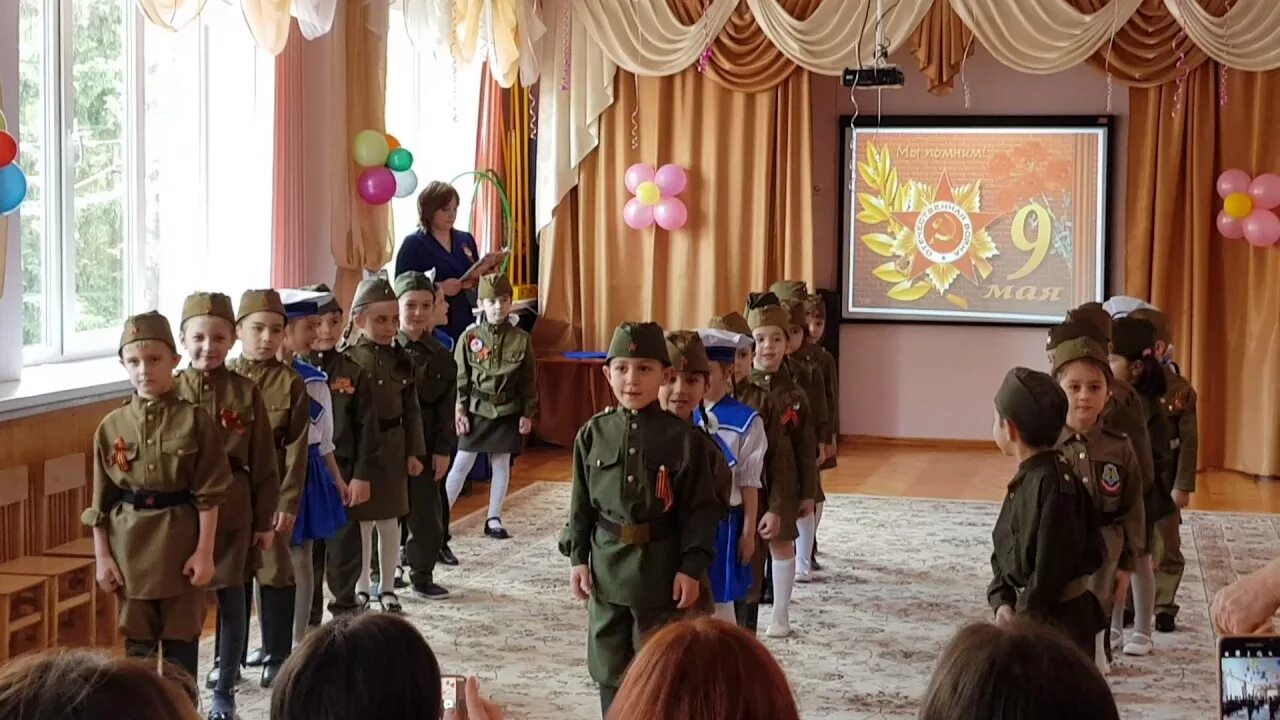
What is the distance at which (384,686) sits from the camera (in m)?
1.62

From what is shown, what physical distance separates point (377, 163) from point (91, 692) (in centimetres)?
638

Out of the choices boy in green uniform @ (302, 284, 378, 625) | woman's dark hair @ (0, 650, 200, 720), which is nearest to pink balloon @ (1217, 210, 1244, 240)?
boy in green uniform @ (302, 284, 378, 625)

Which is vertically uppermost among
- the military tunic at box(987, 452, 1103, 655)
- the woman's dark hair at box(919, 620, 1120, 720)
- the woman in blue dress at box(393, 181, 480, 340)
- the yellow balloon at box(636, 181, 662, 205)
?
the yellow balloon at box(636, 181, 662, 205)

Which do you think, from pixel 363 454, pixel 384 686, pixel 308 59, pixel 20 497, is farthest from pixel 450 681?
pixel 308 59

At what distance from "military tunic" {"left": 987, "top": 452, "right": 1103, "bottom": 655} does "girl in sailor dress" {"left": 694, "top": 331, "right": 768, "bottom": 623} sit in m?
1.06

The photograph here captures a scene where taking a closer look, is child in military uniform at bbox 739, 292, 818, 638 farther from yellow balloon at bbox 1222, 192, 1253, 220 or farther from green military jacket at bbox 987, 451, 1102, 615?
yellow balloon at bbox 1222, 192, 1253, 220

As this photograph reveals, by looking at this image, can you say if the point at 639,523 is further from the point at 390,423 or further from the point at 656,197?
the point at 656,197

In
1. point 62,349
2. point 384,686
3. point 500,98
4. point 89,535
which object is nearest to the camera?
point 384,686

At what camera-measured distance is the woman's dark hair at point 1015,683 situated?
1.42 meters

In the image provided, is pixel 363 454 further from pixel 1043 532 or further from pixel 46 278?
pixel 1043 532

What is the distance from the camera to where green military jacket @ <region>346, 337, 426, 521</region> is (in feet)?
17.2

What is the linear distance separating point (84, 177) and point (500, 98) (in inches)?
158

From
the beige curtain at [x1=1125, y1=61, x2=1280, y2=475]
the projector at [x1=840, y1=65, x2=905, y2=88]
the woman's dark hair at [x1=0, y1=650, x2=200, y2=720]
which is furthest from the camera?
the beige curtain at [x1=1125, y1=61, x2=1280, y2=475]

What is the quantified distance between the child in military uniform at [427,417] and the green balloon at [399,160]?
6.12ft
